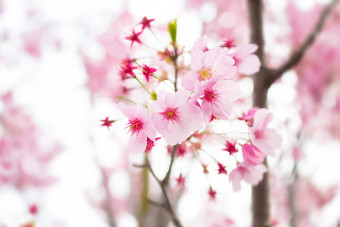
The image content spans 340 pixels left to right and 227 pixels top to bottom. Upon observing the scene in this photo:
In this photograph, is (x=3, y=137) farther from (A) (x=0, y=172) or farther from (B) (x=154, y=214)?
(B) (x=154, y=214)

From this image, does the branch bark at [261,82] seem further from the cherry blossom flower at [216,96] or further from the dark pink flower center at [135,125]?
the dark pink flower center at [135,125]

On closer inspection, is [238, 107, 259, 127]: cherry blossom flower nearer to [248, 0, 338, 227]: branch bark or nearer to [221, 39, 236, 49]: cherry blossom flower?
[221, 39, 236, 49]: cherry blossom flower

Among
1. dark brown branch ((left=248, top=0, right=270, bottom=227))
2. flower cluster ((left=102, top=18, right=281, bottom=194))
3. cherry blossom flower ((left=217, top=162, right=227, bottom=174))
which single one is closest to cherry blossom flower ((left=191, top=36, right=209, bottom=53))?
flower cluster ((left=102, top=18, right=281, bottom=194))

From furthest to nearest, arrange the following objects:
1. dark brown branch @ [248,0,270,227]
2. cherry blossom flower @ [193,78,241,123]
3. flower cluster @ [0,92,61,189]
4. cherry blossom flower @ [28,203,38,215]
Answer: flower cluster @ [0,92,61,189], cherry blossom flower @ [28,203,38,215], dark brown branch @ [248,0,270,227], cherry blossom flower @ [193,78,241,123]

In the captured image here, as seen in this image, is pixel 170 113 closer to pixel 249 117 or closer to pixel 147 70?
pixel 147 70

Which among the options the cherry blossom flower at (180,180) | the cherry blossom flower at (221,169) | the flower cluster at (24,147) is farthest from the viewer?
the flower cluster at (24,147)

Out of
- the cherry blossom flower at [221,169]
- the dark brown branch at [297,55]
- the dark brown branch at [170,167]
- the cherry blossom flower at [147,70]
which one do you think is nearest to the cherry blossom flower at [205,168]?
the cherry blossom flower at [221,169]
